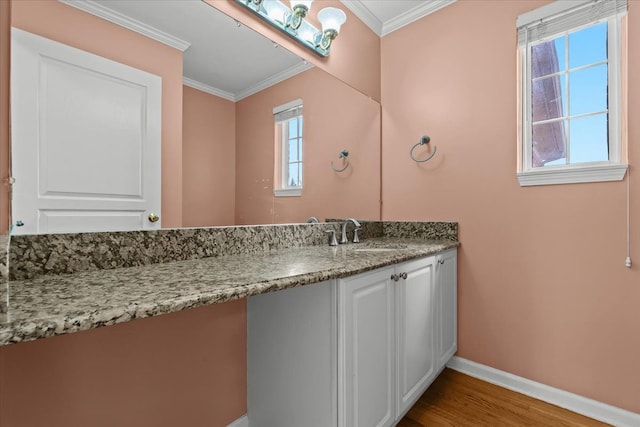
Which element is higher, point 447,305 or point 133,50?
point 133,50

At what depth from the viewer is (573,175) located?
158 centimetres


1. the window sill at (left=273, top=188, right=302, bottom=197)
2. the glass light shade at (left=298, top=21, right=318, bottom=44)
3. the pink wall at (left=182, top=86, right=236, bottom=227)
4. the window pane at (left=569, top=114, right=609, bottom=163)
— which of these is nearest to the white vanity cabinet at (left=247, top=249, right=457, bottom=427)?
the pink wall at (left=182, top=86, right=236, bottom=227)

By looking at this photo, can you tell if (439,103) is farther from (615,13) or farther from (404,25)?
(615,13)

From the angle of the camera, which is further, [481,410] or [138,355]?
[481,410]

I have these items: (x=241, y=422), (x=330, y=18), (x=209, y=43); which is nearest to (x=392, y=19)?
(x=330, y=18)

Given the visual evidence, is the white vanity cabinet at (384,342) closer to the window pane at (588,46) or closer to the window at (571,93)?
the window at (571,93)

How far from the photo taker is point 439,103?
2.11m

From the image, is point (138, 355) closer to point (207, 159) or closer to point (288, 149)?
point (207, 159)

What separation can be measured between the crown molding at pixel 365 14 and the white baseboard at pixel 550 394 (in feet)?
8.30

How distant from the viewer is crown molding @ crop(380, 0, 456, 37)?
210 centimetres

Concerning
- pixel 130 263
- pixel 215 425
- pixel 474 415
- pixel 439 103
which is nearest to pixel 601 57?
pixel 439 103

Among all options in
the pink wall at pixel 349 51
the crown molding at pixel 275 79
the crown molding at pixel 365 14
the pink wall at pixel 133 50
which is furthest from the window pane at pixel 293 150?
the crown molding at pixel 365 14

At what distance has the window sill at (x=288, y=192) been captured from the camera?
159cm

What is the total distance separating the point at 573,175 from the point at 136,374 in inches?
87.3
